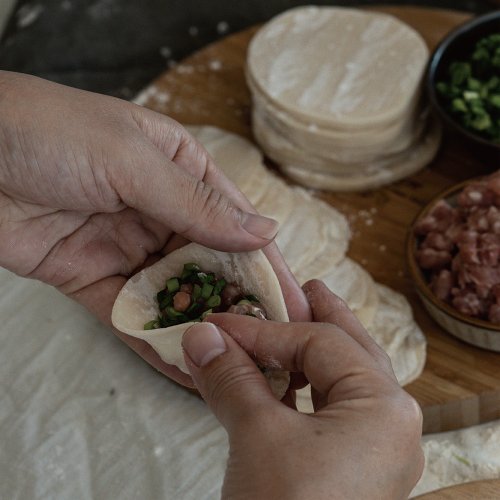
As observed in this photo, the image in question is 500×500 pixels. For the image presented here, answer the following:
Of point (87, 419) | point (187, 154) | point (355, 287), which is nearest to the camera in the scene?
point (187, 154)

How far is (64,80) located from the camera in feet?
13.7

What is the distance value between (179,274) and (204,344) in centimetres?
56

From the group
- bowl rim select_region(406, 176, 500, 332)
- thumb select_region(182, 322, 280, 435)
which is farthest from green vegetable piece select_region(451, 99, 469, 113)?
thumb select_region(182, 322, 280, 435)

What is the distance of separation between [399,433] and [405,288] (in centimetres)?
128

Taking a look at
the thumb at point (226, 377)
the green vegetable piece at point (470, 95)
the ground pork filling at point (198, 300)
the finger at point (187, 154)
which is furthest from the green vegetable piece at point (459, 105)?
the thumb at point (226, 377)

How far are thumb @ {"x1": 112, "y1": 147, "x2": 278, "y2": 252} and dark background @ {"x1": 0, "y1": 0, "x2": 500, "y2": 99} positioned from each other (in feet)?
7.12

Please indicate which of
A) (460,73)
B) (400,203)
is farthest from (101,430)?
(460,73)

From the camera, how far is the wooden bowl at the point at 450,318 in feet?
7.76

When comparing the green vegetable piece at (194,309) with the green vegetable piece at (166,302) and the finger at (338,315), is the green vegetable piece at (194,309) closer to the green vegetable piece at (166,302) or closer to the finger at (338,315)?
the green vegetable piece at (166,302)

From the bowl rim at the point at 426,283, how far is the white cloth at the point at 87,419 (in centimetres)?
80

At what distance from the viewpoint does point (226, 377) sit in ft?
5.22

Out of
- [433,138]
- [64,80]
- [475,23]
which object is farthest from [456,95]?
[64,80]

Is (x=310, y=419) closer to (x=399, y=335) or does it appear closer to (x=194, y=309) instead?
(x=194, y=309)

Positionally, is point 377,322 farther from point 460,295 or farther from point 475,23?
point 475,23
